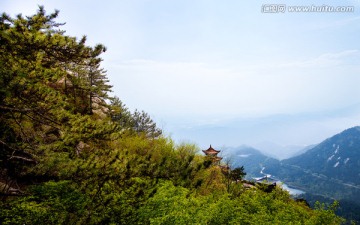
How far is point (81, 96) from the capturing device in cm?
3192

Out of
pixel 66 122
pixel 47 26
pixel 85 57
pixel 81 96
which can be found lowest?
pixel 66 122

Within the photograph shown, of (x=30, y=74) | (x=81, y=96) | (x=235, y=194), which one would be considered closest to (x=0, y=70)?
(x=30, y=74)

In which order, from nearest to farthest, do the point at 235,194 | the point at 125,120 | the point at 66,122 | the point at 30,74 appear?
the point at 30,74
the point at 66,122
the point at 235,194
the point at 125,120

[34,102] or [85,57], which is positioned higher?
[85,57]

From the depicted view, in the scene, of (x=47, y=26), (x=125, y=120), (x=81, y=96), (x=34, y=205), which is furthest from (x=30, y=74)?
(x=125, y=120)

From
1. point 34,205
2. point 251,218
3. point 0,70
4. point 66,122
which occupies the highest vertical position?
point 0,70

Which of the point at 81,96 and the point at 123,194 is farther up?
the point at 81,96

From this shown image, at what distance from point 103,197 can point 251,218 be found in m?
12.7

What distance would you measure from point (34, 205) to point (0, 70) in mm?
7789

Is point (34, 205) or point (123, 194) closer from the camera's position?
point (34, 205)

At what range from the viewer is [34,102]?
10.0m

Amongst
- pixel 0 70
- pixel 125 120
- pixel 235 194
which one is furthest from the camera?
pixel 125 120

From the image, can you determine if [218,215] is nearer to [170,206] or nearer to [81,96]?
[170,206]

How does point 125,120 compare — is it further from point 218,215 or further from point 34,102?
point 34,102
